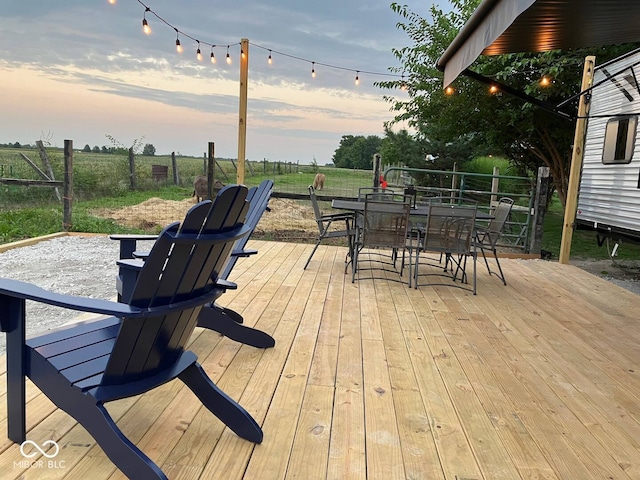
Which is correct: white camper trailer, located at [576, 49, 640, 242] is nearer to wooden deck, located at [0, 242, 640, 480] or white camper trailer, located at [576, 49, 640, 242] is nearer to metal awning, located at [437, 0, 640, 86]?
metal awning, located at [437, 0, 640, 86]

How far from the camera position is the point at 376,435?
177 centimetres

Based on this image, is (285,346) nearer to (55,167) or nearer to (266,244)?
(266,244)

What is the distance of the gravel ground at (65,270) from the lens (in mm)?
3613

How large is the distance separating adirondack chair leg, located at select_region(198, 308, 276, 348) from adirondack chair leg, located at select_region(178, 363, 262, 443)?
830mm

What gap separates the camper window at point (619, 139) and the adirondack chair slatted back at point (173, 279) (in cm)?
605

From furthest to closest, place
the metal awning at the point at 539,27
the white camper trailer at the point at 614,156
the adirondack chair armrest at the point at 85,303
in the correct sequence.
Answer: the white camper trailer at the point at 614,156 → the metal awning at the point at 539,27 → the adirondack chair armrest at the point at 85,303

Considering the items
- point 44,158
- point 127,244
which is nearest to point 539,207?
point 127,244

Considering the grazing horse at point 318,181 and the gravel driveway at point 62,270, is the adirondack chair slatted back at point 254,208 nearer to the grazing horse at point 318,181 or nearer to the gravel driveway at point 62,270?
the gravel driveway at point 62,270

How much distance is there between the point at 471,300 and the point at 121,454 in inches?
125

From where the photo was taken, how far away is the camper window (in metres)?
5.82

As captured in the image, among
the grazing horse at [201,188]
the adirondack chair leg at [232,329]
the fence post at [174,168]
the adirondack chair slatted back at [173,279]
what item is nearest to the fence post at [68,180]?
the grazing horse at [201,188]

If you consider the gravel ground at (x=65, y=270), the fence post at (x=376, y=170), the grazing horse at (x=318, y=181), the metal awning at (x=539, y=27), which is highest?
the metal awning at (x=539, y=27)

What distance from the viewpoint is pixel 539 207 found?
21.7ft

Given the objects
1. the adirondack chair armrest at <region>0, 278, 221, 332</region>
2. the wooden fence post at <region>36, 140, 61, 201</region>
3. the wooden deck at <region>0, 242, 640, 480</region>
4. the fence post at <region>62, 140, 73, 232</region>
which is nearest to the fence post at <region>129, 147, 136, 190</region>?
the wooden fence post at <region>36, 140, 61, 201</region>
